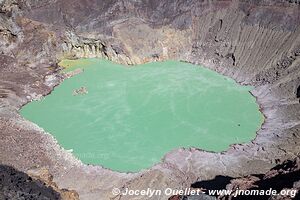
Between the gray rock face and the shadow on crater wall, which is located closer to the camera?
the shadow on crater wall

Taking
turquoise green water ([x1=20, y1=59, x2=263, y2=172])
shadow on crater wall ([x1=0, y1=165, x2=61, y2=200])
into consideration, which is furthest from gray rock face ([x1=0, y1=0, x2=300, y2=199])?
shadow on crater wall ([x1=0, y1=165, x2=61, y2=200])

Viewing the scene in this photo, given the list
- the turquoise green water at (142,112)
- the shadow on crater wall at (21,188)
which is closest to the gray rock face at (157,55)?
the turquoise green water at (142,112)

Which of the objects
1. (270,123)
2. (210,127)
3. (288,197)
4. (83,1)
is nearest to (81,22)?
(83,1)

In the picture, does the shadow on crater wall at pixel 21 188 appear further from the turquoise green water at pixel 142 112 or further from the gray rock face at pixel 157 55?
the turquoise green water at pixel 142 112

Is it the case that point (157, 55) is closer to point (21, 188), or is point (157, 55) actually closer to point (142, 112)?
point (142, 112)

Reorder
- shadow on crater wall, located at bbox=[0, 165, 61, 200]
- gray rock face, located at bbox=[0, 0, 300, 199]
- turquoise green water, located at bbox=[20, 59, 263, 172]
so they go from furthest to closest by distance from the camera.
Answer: turquoise green water, located at bbox=[20, 59, 263, 172], gray rock face, located at bbox=[0, 0, 300, 199], shadow on crater wall, located at bbox=[0, 165, 61, 200]

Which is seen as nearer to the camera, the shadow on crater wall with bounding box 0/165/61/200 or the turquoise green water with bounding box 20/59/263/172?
the shadow on crater wall with bounding box 0/165/61/200

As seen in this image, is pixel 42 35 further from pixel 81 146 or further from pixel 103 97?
pixel 81 146

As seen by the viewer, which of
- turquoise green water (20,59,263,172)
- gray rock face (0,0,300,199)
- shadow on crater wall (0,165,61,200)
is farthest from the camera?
turquoise green water (20,59,263,172)

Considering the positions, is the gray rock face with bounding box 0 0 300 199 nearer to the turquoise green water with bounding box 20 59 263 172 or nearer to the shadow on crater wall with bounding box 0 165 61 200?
the turquoise green water with bounding box 20 59 263 172
